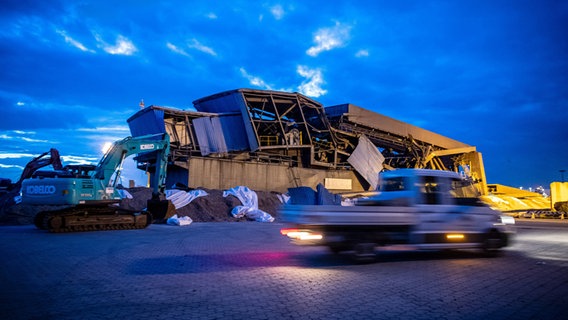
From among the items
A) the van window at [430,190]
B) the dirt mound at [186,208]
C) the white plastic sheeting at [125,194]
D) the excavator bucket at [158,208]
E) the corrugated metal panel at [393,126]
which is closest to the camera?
the van window at [430,190]

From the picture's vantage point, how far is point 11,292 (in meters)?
6.78

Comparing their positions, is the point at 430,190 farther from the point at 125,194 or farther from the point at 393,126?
the point at 393,126

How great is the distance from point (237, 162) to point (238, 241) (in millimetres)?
17904

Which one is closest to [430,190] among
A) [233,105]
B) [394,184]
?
[394,184]

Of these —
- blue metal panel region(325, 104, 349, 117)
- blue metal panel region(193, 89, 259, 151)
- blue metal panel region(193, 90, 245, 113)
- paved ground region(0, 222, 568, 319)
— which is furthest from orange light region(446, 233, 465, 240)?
blue metal panel region(325, 104, 349, 117)

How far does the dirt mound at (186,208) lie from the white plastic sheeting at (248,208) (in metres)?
0.34

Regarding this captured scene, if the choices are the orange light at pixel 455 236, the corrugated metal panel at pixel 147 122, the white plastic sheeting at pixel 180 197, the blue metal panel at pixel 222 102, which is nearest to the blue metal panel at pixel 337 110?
the blue metal panel at pixel 222 102

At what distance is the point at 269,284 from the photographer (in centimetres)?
744

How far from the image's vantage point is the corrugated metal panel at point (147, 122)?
98.6ft

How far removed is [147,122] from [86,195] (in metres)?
15.4

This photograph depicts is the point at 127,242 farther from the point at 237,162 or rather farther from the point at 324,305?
the point at 237,162

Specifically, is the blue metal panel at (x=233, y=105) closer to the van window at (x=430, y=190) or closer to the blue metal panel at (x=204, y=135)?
the blue metal panel at (x=204, y=135)

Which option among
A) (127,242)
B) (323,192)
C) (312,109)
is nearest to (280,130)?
(312,109)

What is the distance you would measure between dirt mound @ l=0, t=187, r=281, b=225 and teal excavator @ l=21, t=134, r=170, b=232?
15.5 ft
